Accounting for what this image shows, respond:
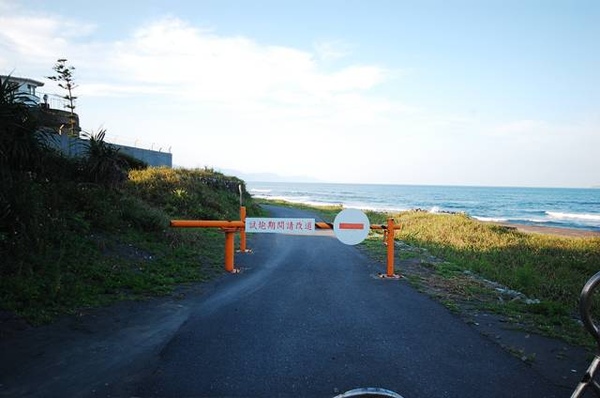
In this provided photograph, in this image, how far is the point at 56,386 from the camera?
3.91 meters

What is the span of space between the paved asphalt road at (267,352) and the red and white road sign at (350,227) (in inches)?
43.3

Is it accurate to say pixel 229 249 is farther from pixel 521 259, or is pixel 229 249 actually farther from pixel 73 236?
pixel 521 259

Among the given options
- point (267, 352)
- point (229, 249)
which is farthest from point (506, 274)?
point (267, 352)

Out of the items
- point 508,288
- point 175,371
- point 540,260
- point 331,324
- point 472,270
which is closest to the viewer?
point 175,371

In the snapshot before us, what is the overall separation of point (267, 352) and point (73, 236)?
563 centimetres

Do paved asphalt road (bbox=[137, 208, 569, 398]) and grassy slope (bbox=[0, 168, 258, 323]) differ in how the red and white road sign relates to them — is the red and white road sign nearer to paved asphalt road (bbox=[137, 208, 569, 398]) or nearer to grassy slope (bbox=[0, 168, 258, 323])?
paved asphalt road (bbox=[137, 208, 569, 398])

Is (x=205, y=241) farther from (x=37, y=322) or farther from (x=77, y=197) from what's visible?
(x=37, y=322)

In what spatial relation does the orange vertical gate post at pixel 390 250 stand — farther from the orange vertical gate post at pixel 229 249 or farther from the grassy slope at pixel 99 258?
the grassy slope at pixel 99 258

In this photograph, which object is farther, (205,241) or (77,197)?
(205,241)

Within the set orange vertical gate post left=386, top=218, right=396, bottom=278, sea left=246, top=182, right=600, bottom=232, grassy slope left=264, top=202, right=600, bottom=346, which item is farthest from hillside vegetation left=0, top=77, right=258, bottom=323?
sea left=246, top=182, right=600, bottom=232

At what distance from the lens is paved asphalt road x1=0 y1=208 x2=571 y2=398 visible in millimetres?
4047

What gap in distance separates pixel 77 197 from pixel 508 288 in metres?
9.82

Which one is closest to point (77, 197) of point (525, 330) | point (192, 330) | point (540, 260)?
point (192, 330)

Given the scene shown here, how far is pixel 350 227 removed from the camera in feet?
26.7
